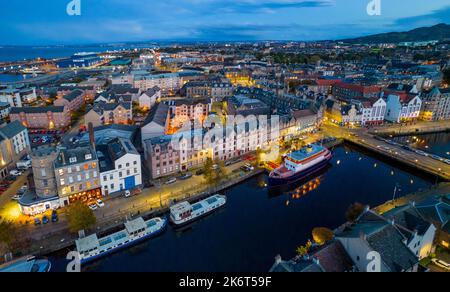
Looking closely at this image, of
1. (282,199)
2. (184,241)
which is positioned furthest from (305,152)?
(184,241)

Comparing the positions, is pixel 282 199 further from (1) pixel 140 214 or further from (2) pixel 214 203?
(1) pixel 140 214

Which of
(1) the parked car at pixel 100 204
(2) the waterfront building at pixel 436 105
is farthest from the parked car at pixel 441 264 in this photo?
(2) the waterfront building at pixel 436 105

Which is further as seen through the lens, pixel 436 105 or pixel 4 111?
pixel 436 105

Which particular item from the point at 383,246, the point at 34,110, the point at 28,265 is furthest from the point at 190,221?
the point at 34,110

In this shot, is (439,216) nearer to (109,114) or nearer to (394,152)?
(394,152)

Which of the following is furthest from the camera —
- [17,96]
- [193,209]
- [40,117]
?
[17,96]

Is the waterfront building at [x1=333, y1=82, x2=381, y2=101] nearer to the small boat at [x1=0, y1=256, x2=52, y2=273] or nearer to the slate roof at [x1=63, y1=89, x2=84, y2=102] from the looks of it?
the small boat at [x1=0, y1=256, x2=52, y2=273]
